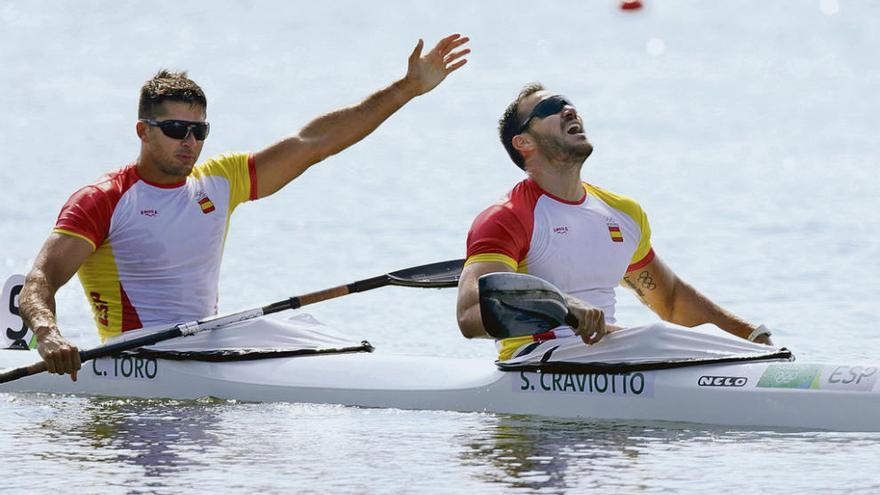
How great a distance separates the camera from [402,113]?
3775 cm

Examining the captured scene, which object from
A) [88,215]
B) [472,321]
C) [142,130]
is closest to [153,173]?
[142,130]

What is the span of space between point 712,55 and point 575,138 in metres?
32.9

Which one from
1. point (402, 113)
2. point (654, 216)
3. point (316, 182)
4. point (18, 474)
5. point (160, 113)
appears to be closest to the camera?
point (18, 474)

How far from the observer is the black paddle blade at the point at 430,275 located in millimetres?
11555

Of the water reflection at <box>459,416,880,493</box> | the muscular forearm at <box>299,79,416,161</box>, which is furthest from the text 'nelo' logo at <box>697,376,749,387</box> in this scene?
the muscular forearm at <box>299,79,416,161</box>

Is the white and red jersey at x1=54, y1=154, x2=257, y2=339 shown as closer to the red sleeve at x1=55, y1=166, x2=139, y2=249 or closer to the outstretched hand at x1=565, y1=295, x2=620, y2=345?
the red sleeve at x1=55, y1=166, x2=139, y2=249

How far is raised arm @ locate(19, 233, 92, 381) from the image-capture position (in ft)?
32.8

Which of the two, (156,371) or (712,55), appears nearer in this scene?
(156,371)

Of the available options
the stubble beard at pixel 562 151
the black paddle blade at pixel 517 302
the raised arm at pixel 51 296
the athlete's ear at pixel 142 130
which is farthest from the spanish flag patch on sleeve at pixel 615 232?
the raised arm at pixel 51 296

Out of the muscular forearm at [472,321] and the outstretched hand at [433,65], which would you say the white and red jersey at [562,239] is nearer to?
the muscular forearm at [472,321]

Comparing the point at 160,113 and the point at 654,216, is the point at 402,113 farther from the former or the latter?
the point at 160,113

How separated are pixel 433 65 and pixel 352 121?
0.62m

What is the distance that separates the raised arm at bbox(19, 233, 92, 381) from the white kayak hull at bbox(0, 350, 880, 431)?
2.66 feet

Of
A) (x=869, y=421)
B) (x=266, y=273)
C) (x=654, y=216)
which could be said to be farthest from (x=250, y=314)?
(x=654, y=216)
